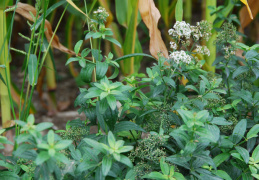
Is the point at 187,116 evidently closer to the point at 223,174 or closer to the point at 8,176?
the point at 223,174

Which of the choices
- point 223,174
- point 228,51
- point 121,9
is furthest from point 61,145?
point 121,9

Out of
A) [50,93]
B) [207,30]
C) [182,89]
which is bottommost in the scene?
[50,93]

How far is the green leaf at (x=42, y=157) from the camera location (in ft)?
2.22

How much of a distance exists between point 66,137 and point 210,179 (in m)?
0.40

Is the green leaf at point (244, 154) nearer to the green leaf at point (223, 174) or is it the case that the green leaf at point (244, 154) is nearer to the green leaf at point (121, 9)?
the green leaf at point (223, 174)

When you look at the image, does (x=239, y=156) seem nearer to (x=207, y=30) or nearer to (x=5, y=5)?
(x=207, y=30)

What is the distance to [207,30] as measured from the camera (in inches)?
43.5

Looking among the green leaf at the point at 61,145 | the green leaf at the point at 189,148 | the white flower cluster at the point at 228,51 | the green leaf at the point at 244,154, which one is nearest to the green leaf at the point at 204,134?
the green leaf at the point at 189,148

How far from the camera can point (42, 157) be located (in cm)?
69

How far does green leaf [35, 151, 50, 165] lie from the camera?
0.68m

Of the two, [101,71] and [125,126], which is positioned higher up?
[101,71]

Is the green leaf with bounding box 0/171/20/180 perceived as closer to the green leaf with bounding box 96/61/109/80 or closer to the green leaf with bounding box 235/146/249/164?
the green leaf with bounding box 96/61/109/80

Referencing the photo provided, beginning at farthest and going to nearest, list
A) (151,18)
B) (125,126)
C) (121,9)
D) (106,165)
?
(121,9) < (151,18) < (125,126) < (106,165)

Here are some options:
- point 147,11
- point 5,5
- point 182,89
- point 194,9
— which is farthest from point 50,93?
point 194,9
